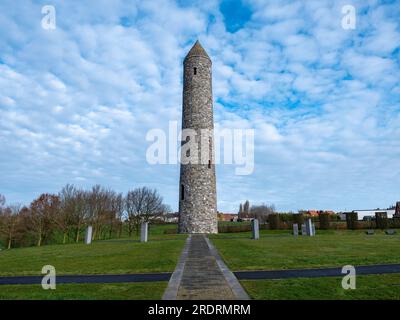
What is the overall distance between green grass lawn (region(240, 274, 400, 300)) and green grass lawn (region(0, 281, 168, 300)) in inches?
81.7

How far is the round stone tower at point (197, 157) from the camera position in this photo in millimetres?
30297

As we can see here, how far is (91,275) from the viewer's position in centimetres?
928

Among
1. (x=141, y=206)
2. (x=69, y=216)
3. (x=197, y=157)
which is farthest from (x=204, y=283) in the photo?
(x=141, y=206)

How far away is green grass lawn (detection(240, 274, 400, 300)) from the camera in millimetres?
6227

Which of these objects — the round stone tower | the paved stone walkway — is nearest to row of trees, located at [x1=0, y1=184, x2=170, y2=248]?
the round stone tower

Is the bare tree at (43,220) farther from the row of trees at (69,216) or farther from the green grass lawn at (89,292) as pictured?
the green grass lawn at (89,292)

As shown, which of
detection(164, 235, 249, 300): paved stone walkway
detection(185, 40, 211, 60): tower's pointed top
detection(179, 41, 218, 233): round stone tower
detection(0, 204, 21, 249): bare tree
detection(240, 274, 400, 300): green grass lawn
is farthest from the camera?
detection(0, 204, 21, 249): bare tree

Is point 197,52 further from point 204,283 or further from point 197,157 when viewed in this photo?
point 204,283

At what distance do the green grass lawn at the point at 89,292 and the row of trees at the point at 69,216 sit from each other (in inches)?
1356

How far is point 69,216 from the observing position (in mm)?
40469

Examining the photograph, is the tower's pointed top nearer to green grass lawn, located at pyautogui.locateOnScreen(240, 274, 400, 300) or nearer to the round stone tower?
the round stone tower

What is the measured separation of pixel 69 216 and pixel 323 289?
38.8 meters
